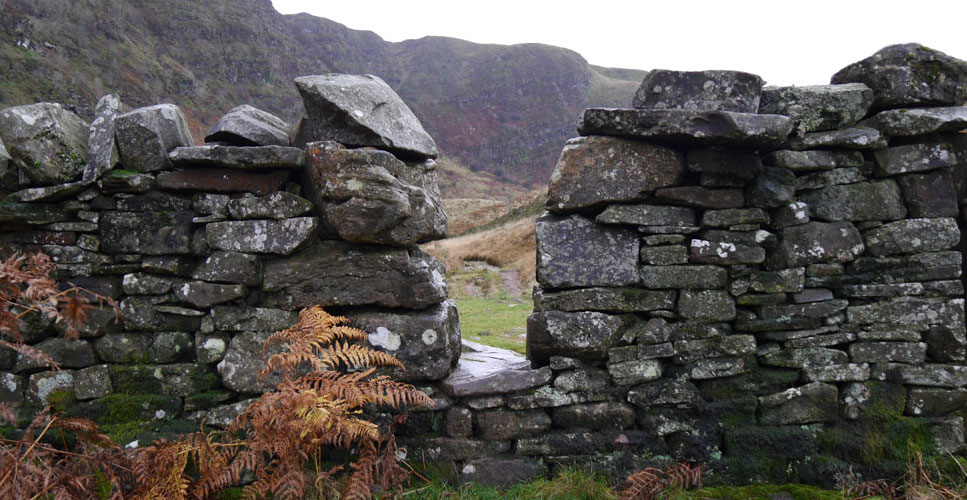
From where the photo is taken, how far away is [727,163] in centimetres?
402

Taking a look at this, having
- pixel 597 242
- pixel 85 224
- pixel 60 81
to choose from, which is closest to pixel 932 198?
pixel 597 242

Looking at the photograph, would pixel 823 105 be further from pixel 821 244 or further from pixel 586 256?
pixel 586 256

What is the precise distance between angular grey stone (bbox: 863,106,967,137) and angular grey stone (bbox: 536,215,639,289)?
203 cm

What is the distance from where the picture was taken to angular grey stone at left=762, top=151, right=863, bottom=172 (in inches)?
158

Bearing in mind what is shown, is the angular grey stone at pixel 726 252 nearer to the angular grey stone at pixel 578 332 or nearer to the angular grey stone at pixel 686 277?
the angular grey stone at pixel 686 277

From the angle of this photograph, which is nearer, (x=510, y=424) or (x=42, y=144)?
(x=42, y=144)

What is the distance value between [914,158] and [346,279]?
14.3 ft

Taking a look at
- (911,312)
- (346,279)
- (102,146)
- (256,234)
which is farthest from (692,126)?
(102,146)

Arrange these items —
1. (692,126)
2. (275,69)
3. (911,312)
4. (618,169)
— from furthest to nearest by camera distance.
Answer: (275,69), (618,169), (911,312), (692,126)

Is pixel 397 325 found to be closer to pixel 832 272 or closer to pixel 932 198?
pixel 832 272

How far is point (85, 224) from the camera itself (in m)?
3.96

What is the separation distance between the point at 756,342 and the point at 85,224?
16.8 ft

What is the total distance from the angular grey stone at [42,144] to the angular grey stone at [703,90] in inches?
172

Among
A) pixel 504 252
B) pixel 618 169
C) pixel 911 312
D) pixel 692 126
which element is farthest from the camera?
pixel 504 252
